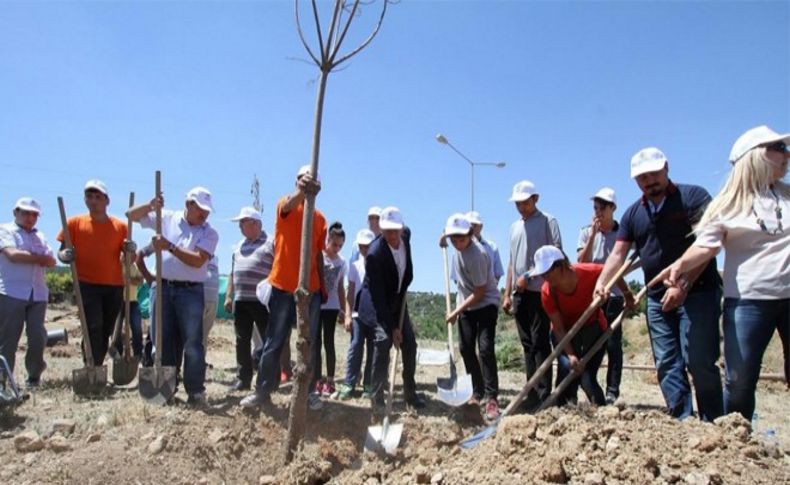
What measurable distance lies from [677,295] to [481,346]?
6.92 ft

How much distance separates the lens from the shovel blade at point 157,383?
462 cm

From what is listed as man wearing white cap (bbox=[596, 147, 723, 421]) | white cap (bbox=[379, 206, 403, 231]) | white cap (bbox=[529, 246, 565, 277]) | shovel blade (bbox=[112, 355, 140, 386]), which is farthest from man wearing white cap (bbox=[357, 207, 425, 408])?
shovel blade (bbox=[112, 355, 140, 386])

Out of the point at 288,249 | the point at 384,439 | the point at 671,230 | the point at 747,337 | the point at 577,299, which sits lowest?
the point at 384,439

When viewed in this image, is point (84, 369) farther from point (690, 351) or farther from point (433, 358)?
point (690, 351)

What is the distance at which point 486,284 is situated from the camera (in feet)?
16.6

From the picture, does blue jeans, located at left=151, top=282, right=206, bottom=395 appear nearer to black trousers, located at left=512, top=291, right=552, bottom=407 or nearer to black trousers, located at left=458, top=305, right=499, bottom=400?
black trousers, located at left=458, top=305, right=499, bottom=400

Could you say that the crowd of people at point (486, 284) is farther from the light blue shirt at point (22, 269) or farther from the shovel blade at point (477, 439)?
the shovel blade at point (477, 439)

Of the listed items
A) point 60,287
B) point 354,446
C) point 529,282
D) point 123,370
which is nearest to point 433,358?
point 529,282

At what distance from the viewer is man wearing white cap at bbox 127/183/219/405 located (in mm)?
4637

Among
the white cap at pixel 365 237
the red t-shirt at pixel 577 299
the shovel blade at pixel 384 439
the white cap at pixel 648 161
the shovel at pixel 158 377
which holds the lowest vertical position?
the shovel blade at pixel 384 439

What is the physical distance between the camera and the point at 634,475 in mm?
2609

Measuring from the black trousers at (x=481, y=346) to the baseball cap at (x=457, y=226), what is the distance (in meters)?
0.72

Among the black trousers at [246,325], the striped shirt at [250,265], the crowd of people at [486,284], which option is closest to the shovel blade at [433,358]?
the crowd of people at [486,284]

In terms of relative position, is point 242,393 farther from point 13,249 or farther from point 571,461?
point 571,461
